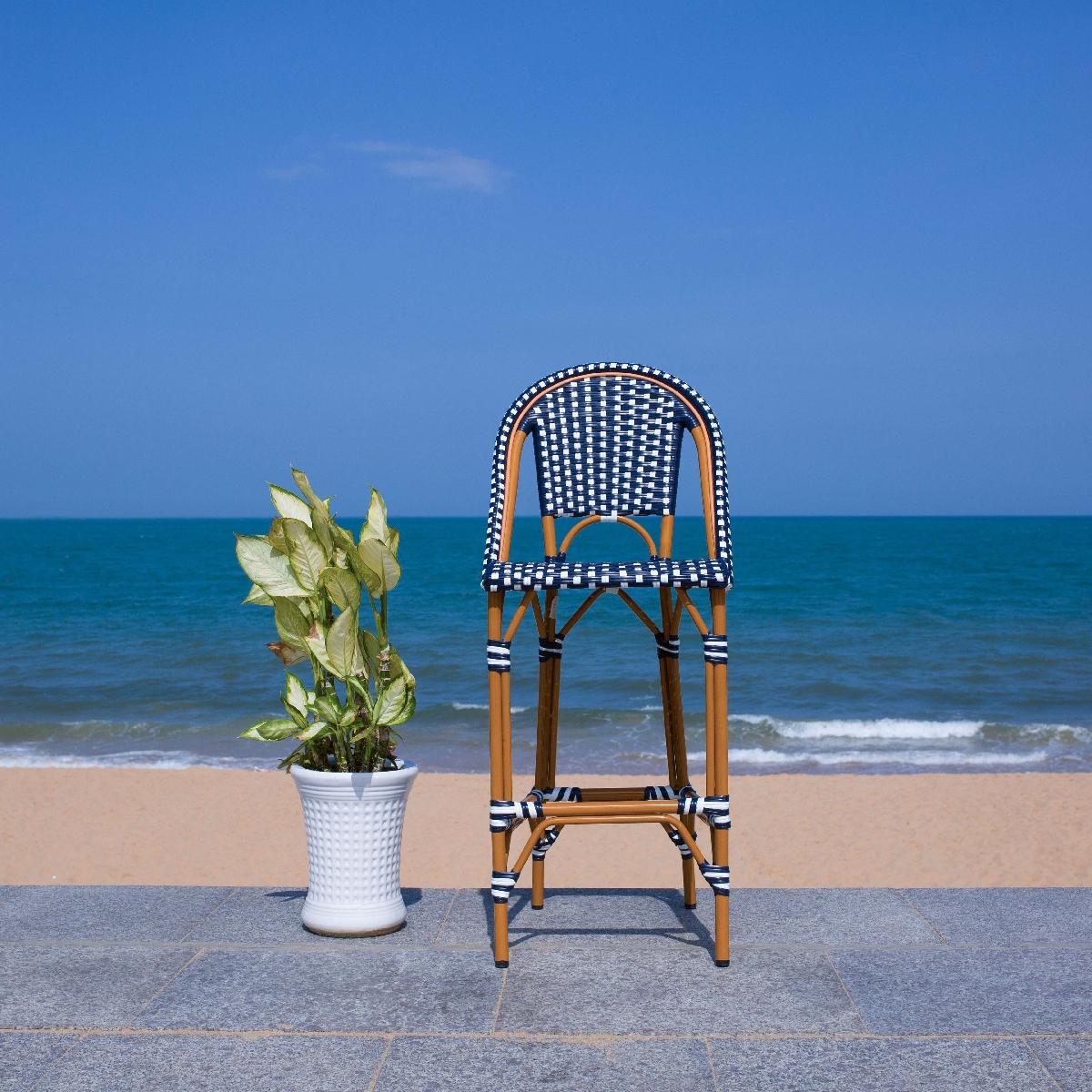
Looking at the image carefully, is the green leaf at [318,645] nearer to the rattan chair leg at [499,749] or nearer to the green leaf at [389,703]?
the green leaf at [389,703]

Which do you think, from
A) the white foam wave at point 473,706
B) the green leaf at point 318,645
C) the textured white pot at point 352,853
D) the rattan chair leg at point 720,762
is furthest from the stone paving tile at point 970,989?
the white foam wave at point 473,706

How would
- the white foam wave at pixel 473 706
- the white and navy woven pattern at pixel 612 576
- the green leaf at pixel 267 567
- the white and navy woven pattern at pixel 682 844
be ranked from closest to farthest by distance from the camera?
the white and navy woven pattern at pixel 612 576, the green leaf at pixel 267 567, the white and navy woven pattern at pixel 682 844, the white foam wave at pixel 473 706

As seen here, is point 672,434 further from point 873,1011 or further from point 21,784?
point 21,784

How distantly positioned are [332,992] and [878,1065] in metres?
1.17

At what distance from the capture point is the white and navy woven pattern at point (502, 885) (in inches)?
108

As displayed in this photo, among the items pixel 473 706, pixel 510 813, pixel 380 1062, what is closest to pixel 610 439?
pixel 510 813

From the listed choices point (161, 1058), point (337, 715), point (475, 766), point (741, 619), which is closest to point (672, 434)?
point (337, 715)

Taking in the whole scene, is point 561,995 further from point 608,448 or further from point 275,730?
point 608,448

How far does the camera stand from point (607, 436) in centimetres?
309

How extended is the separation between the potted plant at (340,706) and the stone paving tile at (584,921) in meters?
0.22

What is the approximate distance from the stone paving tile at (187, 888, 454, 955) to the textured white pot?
0.04m

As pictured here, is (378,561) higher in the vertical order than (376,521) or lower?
lower

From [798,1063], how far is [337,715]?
4.75 feet

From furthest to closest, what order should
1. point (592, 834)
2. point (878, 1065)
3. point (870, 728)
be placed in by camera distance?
point (870, 728), point (592, 834), point (878, 1065)
